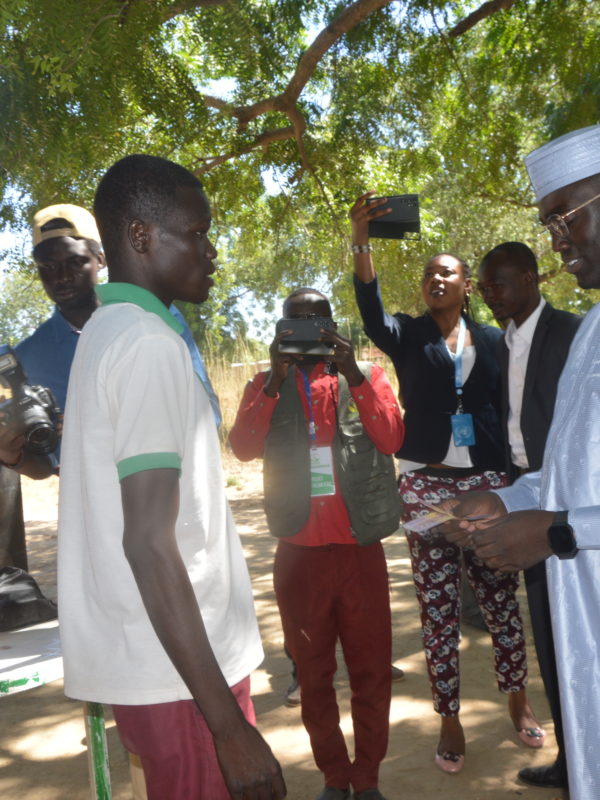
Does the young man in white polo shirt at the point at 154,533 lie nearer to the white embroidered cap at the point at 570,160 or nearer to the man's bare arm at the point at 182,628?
the man's bare arm at the point at 182,628

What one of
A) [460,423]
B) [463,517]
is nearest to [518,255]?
[460,423]

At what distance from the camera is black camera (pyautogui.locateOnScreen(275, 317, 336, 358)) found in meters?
2.99

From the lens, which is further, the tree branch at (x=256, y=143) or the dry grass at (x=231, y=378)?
the dry grass at (x=231, y=378)

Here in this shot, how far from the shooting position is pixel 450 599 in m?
3.38

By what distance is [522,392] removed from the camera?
329 centimetres

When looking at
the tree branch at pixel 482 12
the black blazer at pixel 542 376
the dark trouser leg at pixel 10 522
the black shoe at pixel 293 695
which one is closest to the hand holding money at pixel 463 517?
the black blazer at pixel 542 376

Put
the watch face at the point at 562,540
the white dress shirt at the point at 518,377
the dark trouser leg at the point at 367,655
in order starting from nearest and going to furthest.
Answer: the watch face at the point at 562,540
the dark trouser leg at the point at 367,655
the white dress shirt at the point at 518,377

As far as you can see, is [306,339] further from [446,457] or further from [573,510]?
[573,510]

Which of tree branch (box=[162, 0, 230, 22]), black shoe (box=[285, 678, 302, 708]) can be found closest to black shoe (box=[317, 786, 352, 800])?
black shoe (box=[285, 678, 302, 708])

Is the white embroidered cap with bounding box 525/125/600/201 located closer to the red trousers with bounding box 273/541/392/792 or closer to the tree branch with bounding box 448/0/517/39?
the red trousers with bounding box 273/541/392/792

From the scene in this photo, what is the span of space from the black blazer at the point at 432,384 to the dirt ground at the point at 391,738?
50.1 inches

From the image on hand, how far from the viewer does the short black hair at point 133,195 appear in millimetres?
1570

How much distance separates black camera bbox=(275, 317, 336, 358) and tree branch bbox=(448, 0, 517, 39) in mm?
2950

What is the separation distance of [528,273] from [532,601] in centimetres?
145
